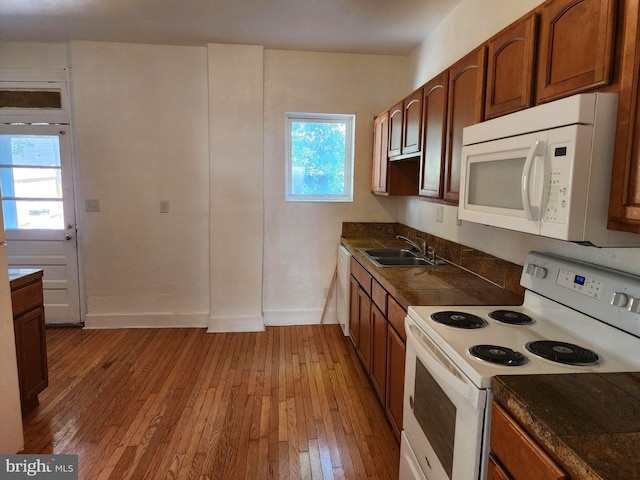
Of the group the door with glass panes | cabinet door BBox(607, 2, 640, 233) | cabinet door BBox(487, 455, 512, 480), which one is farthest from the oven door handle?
the door with glass panes

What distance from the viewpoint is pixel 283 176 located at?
388 cm

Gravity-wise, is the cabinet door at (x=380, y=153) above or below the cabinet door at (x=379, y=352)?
above

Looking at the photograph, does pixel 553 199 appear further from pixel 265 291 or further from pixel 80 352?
pixel 80 352

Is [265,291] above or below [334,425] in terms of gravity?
above

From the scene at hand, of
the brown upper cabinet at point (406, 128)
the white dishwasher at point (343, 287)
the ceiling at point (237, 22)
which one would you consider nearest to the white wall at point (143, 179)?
the ceiling at point (237, 22)

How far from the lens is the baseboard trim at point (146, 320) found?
3.90 metres

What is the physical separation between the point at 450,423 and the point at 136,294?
3.47 meters

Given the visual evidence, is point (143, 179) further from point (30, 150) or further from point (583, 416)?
point (583, 416)

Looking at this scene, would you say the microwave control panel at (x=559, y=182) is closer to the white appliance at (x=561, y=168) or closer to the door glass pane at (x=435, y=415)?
the white appliance at (x=561, y=168)

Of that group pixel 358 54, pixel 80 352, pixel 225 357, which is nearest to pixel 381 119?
pixel 358 54

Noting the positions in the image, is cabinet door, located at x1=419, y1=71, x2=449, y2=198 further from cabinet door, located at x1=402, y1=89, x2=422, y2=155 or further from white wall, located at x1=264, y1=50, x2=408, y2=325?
white wall, located at x1=264, y1=50, x2=408, y2=325

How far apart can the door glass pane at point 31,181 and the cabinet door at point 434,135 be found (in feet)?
11.1

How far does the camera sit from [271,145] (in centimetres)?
382

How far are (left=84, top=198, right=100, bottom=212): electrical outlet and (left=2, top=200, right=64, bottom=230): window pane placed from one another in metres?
0.27
